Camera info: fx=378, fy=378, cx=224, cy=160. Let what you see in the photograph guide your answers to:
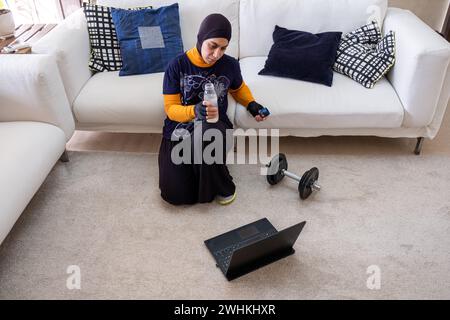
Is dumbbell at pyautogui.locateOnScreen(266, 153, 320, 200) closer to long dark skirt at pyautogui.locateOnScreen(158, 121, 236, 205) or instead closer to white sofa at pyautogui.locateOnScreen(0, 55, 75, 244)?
long dark skirt at pyautogui.locateOnScreen(158, 121, 236, 205)

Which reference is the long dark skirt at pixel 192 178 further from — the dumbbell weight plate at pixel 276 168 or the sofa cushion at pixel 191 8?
the sofa cushion at pixel 191 8

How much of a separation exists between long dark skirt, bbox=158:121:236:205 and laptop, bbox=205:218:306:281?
232mm

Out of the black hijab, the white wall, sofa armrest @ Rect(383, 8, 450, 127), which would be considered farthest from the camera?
the white wall

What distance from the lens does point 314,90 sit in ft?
6.80

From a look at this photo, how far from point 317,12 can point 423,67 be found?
0.74 metres

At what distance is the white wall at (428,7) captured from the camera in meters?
2.87

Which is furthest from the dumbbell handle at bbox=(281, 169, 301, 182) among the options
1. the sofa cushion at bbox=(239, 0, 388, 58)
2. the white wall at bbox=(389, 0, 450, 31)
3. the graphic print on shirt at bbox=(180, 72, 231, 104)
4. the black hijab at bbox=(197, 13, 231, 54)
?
the white wall at bbox=(389, 0, 450, 31)

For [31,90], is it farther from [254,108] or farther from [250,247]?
[250,247]

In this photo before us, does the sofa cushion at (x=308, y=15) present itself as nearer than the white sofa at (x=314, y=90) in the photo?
No

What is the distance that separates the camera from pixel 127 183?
2.04 m

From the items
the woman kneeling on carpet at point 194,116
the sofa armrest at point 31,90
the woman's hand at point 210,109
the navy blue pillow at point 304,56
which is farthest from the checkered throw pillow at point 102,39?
the woman's hand at point 210,109

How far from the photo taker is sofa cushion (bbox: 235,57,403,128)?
1998 millimetres

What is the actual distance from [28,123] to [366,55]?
72.3 inches
